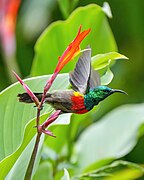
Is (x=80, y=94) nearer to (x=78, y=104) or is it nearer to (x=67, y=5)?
(x=78, y=104)

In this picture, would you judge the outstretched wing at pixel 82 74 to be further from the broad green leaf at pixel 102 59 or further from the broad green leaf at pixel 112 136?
the broad green leaf at pixel 112 136

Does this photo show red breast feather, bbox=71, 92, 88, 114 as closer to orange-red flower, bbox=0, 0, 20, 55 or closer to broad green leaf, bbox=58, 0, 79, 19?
broad green leaf, bbox=58, 0, 79, 19

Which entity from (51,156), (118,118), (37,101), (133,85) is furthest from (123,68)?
(37,101)

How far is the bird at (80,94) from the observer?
651mm

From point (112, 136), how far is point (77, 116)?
1.14ft

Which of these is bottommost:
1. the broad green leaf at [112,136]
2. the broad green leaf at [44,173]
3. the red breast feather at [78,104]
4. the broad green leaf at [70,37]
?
the broad green leaf at [112,136]

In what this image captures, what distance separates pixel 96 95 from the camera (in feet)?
2.15

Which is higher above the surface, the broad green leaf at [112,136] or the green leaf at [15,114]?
the green leaf at [15,114]

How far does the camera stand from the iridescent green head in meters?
0.65

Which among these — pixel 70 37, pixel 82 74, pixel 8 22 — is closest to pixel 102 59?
pixel 82 74

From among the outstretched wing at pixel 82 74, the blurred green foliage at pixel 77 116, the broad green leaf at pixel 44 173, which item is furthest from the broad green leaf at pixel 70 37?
the outstretched wing at pixel 82 74

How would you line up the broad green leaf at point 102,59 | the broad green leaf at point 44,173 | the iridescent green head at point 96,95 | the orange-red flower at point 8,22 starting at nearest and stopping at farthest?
the iridescent green head at point 96,95, the broad green leaf at point 102,59, the broad green leaf at point 44,173, the orange-red flower at point 8,22

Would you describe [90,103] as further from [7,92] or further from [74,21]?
A: [74,21]

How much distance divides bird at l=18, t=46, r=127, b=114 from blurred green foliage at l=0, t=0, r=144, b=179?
0.04m
